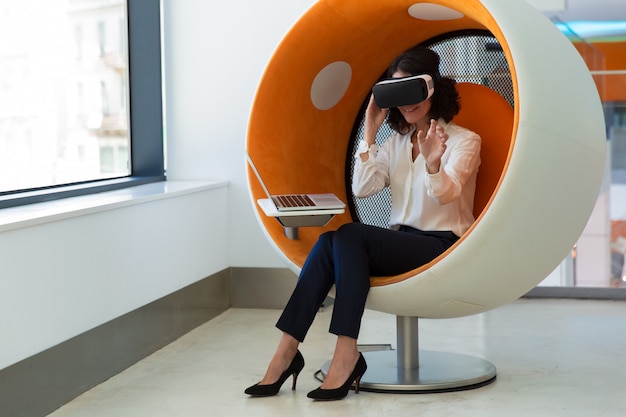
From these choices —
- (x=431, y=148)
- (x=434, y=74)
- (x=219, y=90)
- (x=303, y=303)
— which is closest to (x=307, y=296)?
(x=303, y=303)

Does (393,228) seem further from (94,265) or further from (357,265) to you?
(94,265)

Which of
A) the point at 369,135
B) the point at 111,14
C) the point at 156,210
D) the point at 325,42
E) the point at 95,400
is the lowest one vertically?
the point at 95,400

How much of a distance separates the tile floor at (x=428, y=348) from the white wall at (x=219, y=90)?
0.41 meters

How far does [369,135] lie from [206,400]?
913 mm

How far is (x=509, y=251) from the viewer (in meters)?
2.37

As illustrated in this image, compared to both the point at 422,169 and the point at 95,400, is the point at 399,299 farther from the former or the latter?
the point at 95,400

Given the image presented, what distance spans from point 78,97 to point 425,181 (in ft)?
5.00

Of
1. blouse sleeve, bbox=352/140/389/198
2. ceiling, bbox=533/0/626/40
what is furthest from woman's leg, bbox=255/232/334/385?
ceiling, bbox=533/0/626/40

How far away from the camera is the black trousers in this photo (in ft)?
8.40

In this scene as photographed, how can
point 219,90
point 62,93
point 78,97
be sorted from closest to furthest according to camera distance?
→ point 62,93 < point 78,97 < point 219,90

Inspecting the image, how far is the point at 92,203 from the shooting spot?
2.92 m

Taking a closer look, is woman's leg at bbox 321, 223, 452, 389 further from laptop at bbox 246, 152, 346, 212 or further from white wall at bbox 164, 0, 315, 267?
white wall at bbox 164, 0, 315, 267

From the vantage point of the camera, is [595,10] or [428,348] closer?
[428,348]

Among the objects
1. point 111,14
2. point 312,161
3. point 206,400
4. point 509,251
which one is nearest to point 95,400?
point 206,400
